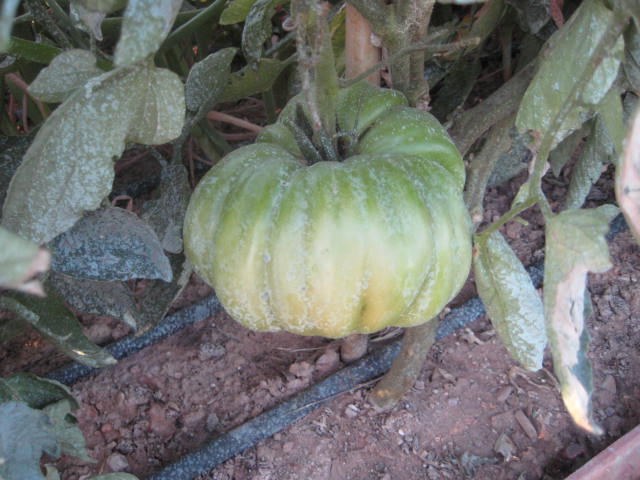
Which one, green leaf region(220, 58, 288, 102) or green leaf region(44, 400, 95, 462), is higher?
green leaf region(220, 58, 288, 102)

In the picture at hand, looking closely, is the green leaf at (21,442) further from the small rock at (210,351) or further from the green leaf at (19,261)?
the small rock at (210,351)

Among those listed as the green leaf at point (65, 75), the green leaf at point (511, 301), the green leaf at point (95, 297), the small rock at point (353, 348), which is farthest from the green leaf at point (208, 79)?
the small rock at point (353, 348)

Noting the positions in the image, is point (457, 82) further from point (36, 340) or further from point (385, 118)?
point (36, 340)

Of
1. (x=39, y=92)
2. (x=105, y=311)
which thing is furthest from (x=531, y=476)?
(x=39, y=92)

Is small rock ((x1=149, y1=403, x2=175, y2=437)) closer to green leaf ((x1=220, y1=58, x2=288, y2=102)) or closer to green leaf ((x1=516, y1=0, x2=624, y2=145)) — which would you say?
green leaf ((x1=220, y1=58, x2=288, y2=102))

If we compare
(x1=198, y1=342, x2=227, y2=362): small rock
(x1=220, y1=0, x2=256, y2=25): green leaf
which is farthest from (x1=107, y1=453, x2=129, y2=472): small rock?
(x1=220, y1=0, x2=256, y2=25): green leaf
